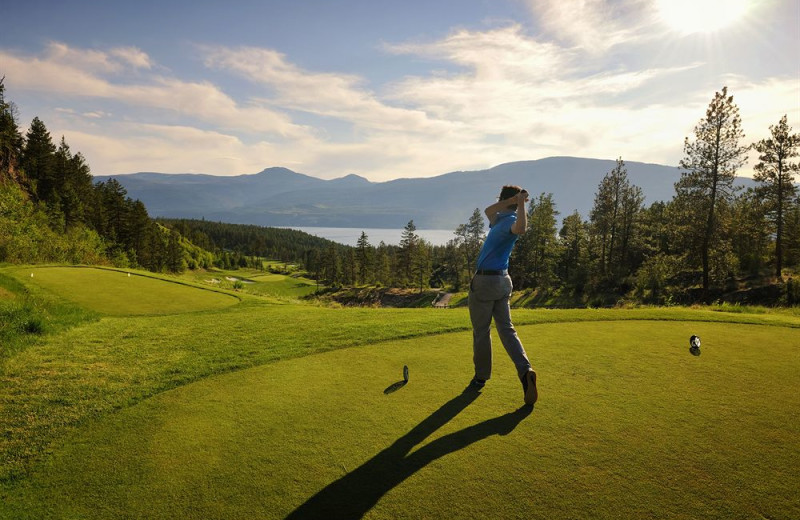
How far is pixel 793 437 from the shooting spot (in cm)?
406

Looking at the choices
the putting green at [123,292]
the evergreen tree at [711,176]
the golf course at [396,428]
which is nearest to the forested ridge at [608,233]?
the evergreen tree at [711,176]

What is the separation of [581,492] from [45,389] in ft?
23.7

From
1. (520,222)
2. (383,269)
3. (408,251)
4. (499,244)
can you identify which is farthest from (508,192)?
(383,269)

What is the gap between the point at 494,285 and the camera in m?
5.84

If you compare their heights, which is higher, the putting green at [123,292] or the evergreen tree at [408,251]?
the evergreen tree at [408,251]

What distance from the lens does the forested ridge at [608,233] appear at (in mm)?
30000

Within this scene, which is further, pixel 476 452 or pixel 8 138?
pixel 8 138

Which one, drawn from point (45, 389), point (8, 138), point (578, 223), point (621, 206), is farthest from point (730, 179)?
point (8, 138)

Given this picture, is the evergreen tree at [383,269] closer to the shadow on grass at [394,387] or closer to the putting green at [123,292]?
the putting green at [123,292]

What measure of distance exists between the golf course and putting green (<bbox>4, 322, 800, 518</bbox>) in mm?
21

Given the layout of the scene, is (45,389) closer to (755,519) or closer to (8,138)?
(755,519)

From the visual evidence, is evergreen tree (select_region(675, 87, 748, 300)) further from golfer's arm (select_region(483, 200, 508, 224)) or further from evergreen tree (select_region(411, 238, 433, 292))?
evergreen tree (select_region(411, 238, 433, 292))

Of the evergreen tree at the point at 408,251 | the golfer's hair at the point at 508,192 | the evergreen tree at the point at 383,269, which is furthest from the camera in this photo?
the evergreen tree at the point at 383,269

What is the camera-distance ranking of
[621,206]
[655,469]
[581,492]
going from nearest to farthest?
[581,492] → [655,469] → [621,206]
